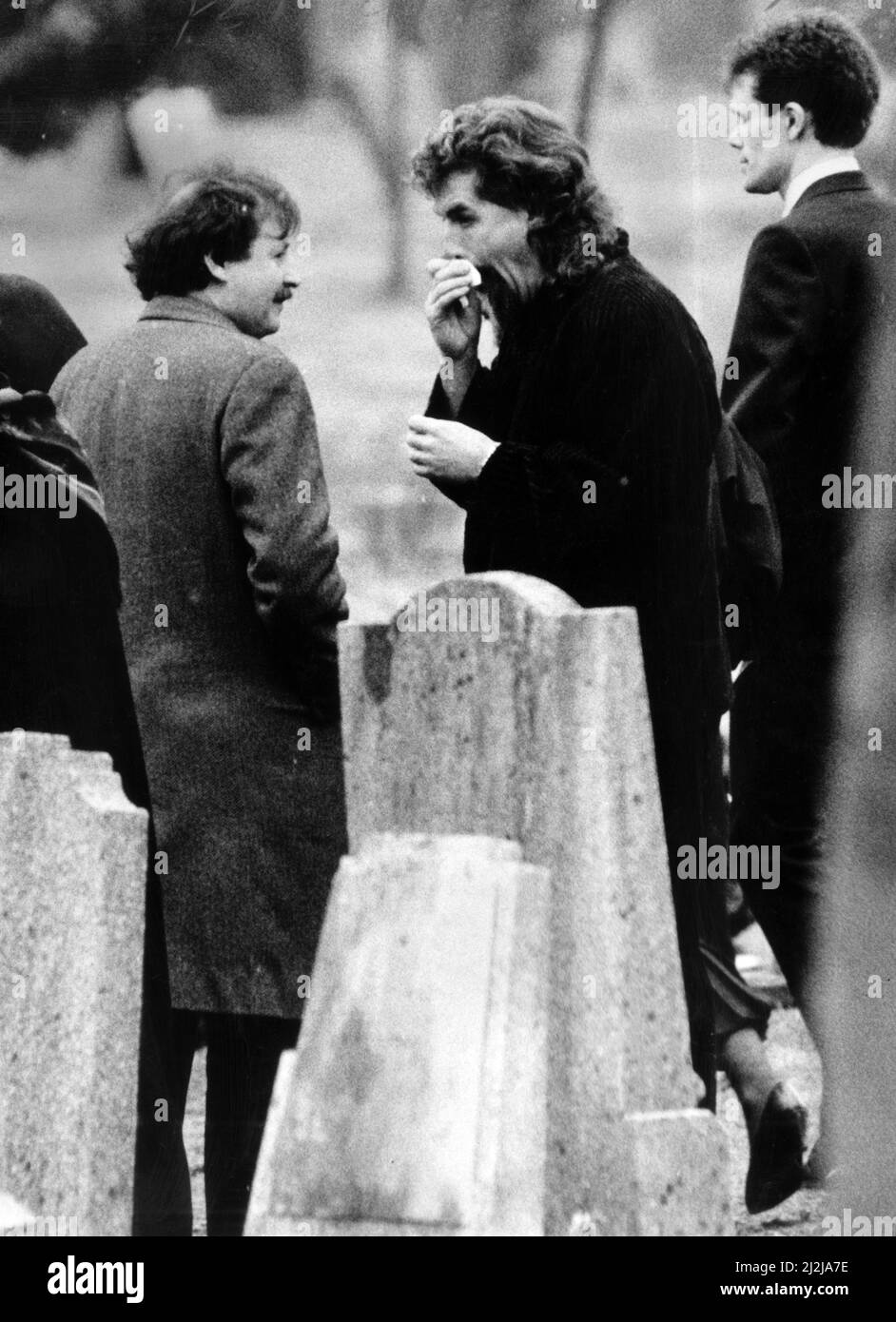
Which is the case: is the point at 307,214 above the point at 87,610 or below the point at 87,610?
above

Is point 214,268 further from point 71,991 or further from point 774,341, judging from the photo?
point 71,991

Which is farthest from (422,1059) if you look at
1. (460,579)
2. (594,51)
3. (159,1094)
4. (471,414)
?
(594,51)

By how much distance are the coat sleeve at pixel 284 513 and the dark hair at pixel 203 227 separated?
0.34 meters

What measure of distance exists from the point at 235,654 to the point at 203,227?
97 cm

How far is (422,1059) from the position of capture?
390cm

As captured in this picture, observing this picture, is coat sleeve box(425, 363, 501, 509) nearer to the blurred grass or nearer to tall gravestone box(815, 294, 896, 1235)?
the blurred grass

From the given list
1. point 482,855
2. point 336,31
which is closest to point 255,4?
point 336,31

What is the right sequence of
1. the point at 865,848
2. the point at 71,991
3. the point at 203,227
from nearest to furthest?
the point at 71,991
the point at 865,848
the point at 203,227

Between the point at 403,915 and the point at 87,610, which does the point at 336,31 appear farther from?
the point at 403,915

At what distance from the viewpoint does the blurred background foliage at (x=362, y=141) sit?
5.39m

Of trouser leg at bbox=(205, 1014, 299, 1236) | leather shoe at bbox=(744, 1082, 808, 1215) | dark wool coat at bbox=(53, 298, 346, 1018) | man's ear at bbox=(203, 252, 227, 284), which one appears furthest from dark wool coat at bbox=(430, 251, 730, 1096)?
trouser leg at bbox=(205, 1014, 299, 1236)

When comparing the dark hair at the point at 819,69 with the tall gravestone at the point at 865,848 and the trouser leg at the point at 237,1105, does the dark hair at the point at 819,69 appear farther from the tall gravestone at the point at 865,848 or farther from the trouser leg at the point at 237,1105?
the trouser leg at the point at 237,1105

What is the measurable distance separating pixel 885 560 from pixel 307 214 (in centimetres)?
152

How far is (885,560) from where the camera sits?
205 inches
